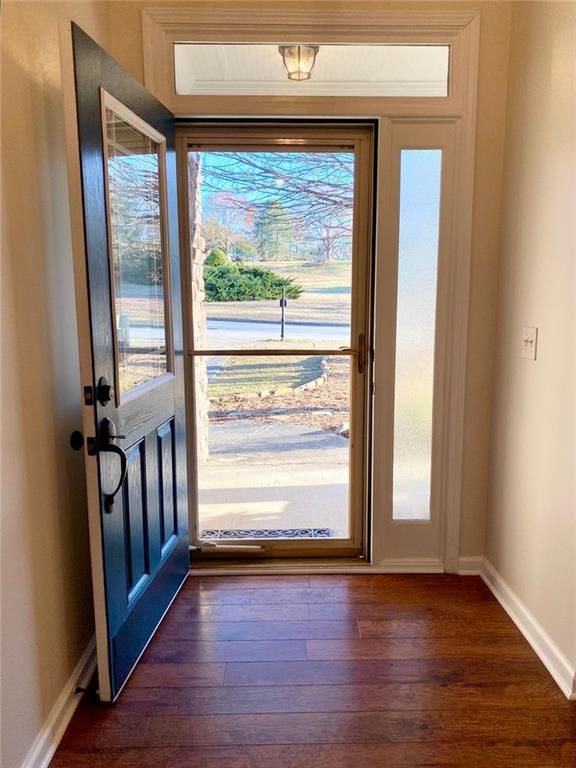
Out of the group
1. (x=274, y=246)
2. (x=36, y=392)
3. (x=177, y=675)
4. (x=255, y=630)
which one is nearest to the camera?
(x=36, y=392)

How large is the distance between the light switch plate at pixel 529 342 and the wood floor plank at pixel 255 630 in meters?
1.29

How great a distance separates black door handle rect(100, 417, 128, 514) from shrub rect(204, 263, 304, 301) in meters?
1.01

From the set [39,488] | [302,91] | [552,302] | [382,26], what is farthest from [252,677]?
[382,26]

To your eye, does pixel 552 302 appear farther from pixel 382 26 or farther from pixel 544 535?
pixel 382 26

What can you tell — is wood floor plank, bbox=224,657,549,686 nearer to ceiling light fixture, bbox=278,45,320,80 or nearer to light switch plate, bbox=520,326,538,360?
light switch plate, bbox=520,326,538,360

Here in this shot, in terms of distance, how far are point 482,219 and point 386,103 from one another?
64cm

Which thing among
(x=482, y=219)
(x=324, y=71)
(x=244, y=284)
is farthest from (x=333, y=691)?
(x=324, y=71)

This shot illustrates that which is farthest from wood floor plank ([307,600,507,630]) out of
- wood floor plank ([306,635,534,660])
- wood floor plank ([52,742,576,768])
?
wood floor plank ([52,742,576,768])

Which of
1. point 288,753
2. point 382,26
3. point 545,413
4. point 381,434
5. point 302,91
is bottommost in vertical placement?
point 288,753

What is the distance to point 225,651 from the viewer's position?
1951mm

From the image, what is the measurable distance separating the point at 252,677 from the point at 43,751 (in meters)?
0.67

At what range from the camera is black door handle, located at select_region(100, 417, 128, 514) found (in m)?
1.58

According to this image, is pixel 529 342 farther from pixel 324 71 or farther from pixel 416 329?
pixel 324 71

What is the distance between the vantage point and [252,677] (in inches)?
Answer: 71.5
